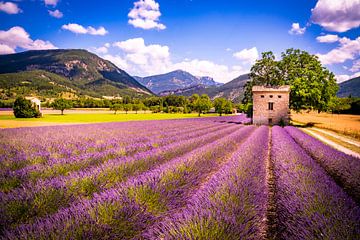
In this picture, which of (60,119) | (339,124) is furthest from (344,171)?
(60,119)

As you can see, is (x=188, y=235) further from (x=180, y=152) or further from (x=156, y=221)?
(x=180, y=152)

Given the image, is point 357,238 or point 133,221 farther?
point 133,221

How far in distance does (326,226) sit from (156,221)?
1898 millimetres

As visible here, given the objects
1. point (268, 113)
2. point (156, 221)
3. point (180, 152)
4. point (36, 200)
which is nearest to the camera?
point (156, 221)

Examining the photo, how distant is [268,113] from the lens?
29.5 m

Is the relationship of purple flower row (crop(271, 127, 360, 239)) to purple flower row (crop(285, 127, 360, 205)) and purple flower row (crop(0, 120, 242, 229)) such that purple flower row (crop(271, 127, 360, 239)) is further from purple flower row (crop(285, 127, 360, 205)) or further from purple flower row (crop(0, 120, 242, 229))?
purple flower row (crop(0, 120, 242, 229))

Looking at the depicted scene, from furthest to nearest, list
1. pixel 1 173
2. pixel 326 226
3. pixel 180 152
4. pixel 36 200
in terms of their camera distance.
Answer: pixel 180 152 → pixel 1 173 → pixel 36 200 → pixel 326 226

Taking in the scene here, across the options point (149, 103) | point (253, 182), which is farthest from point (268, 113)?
point (149, 103)

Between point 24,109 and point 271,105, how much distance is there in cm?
4862

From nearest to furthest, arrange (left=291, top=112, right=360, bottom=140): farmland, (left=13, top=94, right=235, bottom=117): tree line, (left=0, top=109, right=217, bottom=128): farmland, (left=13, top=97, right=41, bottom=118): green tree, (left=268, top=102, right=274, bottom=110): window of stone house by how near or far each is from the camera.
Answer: (left=291, top=112, right=360, bottom=140): farmland, (left=0, top=109, right=217, bottom=128): farmland, (left=268, top=102, right=274, bottom=110): window of stone house, (left=13, top=97, right=41, bottom=118): green tree, (left=13, top=94, right=235, bottom=117): tree line

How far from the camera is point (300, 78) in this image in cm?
2962

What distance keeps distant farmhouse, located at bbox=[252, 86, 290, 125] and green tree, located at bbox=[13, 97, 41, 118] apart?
45496mm

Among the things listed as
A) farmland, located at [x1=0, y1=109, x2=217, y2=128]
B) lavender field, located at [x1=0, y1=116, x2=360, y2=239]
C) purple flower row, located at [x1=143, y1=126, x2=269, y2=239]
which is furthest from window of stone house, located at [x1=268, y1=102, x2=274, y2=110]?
purple flower row, located at [x1=143, y1=126, x2=269, y2=239]

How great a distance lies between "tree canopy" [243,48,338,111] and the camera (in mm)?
28672
